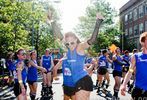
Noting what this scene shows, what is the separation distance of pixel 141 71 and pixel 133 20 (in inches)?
2617

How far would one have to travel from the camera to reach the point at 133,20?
71312mm

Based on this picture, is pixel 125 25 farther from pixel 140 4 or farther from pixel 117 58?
pixel 117 58

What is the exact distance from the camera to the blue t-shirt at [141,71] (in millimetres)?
5957

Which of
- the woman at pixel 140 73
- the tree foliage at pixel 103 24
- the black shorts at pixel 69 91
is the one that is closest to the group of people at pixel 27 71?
the black shorts at pixel 69 91

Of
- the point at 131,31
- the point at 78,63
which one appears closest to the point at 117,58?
the point at 78,63

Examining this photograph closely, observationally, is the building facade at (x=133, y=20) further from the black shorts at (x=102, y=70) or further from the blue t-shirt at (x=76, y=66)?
the blue t-shirt at (x=76, y=66)

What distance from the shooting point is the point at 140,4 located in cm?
6562

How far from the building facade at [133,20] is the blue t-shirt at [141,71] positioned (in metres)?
57.8

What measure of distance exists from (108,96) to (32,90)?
449 cm

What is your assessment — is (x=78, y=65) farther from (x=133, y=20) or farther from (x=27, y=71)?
(x=133, y=20)

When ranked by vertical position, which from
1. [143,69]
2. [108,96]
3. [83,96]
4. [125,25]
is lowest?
[108,96]

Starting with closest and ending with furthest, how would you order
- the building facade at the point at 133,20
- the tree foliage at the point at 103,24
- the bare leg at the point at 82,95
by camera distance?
the bare leg at the point at 82,95
the building facade at the point at 133,20
the tree foliage at the point at 103,24

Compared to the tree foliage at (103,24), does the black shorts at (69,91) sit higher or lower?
lower

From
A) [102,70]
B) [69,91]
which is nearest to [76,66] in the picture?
[69,91]
